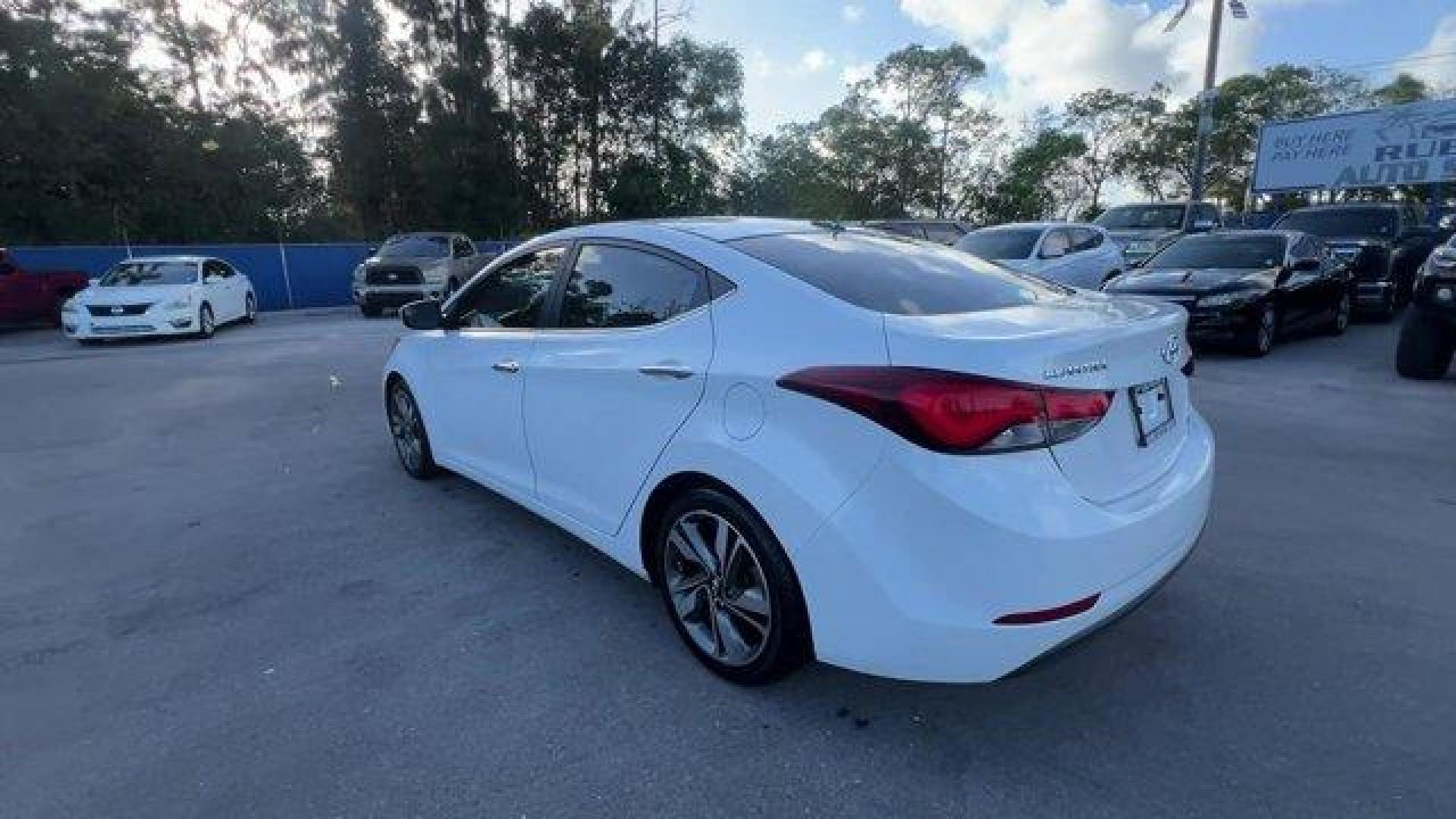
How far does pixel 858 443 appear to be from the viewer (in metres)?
2.20

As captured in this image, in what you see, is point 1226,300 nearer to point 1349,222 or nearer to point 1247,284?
point 1247,284

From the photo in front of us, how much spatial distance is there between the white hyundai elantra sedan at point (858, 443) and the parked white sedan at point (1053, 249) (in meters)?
9.02

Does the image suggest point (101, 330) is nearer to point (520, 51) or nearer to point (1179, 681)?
point (1179, 681)

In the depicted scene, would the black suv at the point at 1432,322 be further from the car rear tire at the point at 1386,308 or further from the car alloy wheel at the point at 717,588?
the car alloy wheel at the point at 717,588

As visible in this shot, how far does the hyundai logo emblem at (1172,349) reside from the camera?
266 cm

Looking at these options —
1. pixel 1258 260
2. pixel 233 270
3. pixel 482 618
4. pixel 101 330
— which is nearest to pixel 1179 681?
pixel 482 618

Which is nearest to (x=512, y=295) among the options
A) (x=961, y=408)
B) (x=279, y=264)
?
(x=961, y=408)

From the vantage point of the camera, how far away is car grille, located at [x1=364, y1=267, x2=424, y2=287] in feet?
56.2

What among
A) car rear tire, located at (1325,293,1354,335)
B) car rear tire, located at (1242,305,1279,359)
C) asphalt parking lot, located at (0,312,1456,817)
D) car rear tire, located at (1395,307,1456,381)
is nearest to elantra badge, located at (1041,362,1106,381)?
asphalt parking lot, located at (0,312,1456,817)

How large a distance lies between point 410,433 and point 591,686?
9.43 ft

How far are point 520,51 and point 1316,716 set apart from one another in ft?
111

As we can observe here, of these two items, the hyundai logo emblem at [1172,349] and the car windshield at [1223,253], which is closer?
the hyundai logo emblem at [1172,349]

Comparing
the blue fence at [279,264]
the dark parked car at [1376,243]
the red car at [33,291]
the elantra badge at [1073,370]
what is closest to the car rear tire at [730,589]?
the elantra badge at [1073,370]

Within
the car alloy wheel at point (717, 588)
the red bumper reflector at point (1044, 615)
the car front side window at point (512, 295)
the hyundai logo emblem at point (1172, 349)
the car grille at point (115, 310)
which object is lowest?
the car alloy wheel at point (717, 588)
